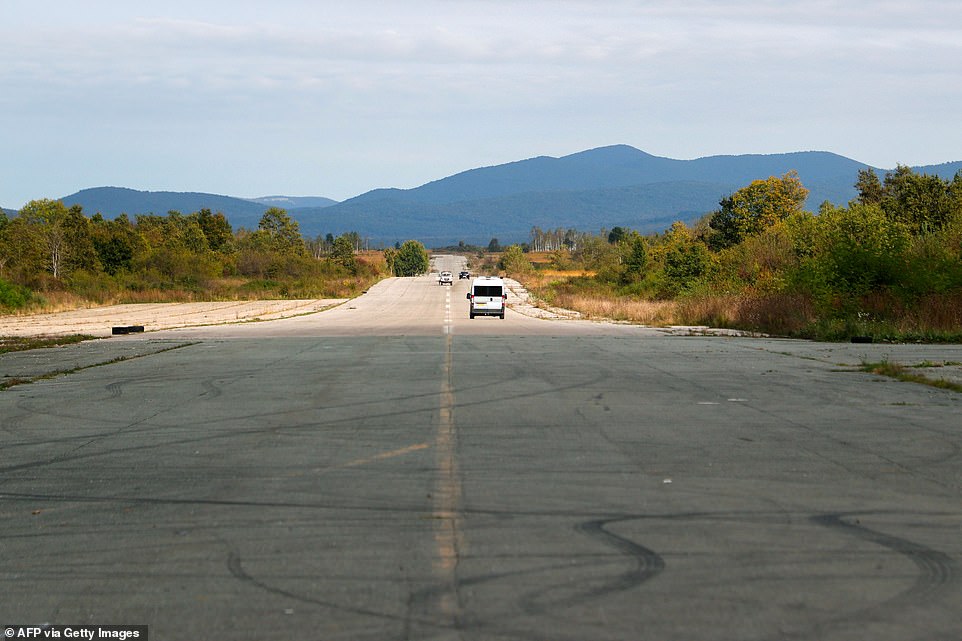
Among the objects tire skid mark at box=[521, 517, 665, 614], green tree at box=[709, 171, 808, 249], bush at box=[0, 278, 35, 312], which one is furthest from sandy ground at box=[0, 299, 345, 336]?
green tree at box=[709, 171, 808, 249]

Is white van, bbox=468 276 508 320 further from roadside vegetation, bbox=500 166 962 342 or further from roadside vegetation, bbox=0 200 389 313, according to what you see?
roadside vegetation, bbox=0 200 389 313

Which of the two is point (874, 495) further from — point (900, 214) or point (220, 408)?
point (900, 214)

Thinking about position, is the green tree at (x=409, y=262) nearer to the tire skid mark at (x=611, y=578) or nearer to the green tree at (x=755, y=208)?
the green tree at (x=755, y=208)

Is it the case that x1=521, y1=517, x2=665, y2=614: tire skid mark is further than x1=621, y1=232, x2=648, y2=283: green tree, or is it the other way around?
x1=621, y1=232, x2=648, y2=283: green tree

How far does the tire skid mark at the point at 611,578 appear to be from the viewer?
575 centimetres

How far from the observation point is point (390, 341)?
101ft

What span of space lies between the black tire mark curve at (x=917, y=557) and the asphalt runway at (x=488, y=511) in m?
0.02

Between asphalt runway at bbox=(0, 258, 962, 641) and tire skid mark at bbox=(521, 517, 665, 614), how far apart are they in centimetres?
2

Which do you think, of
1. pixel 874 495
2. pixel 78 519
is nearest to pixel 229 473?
pixel 78 519

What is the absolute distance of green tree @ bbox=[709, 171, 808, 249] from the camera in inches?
3728

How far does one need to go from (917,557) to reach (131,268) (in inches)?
3816

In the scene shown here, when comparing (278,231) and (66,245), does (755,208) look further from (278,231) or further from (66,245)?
(278,231)

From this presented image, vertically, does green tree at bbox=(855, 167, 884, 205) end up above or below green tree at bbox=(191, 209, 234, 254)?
above

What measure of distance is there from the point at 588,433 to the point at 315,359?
486 inches
